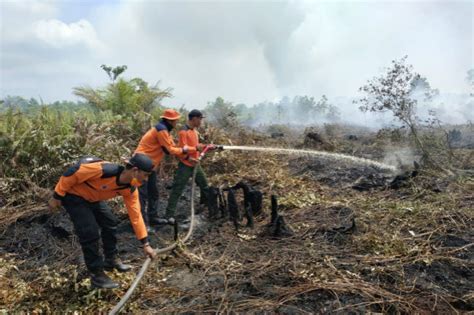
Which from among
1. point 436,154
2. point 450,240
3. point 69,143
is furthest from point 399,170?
point 69,143

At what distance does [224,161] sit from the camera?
29.4 feet

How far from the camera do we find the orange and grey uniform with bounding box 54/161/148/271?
3607 millimetres

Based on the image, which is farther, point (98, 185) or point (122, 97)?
point (122, 97)

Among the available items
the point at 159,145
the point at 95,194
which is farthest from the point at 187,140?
the point at 95,194

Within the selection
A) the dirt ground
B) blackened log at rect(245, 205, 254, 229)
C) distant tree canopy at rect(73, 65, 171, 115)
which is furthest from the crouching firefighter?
distant tree canopy at rect(73, 65, 171, 115)

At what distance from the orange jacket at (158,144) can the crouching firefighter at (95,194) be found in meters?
1.62

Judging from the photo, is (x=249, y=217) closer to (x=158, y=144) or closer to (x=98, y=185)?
(x=158, y=144)

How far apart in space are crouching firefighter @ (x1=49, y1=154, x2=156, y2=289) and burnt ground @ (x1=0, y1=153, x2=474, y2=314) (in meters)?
0.32

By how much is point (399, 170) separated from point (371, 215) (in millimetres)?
3871

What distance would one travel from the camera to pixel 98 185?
3721 mm

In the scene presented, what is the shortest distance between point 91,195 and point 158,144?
6.25ft

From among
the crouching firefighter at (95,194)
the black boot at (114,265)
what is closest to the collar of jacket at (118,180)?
the crouching firefighter at (95,194)

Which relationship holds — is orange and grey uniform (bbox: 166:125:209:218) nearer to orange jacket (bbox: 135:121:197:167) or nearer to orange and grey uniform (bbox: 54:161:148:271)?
orange jacket (bbox: 135:121:197:167)

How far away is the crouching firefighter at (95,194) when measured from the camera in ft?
11.7
